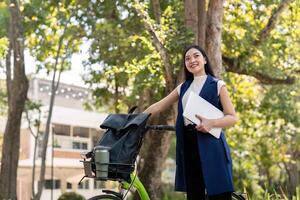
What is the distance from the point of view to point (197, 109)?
4074 mm

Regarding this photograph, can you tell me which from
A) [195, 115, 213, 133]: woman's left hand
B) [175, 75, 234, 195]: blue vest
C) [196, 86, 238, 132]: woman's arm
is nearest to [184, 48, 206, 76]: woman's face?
[175, 75, 234, 195]: blue vest

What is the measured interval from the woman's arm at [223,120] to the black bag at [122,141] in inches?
17.9

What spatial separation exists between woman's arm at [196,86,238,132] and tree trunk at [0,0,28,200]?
9820 millimetres

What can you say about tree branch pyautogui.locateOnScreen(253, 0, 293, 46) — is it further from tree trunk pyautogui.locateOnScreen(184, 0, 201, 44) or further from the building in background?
the building in background

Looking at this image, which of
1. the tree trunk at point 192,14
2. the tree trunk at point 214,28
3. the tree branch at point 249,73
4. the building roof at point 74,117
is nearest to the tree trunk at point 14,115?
the tree branch at point 249,73

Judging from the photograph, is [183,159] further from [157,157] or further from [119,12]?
[119,12]

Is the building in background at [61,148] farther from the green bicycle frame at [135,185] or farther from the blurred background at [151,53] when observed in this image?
the green bicycle frame at [135,185]

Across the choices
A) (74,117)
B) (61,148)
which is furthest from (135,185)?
(74,117)

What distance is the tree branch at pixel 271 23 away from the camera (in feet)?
37.6

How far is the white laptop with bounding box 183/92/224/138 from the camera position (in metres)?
4.07

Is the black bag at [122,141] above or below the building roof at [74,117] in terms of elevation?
below

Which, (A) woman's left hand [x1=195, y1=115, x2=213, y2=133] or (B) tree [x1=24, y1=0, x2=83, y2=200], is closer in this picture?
(A) woman's left hand [x1=195, y1=115, x2=213, y2=133]

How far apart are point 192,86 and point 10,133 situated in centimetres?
1060

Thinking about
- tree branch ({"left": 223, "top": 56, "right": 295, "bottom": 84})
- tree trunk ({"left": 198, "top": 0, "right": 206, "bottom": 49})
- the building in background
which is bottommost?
the building in background
